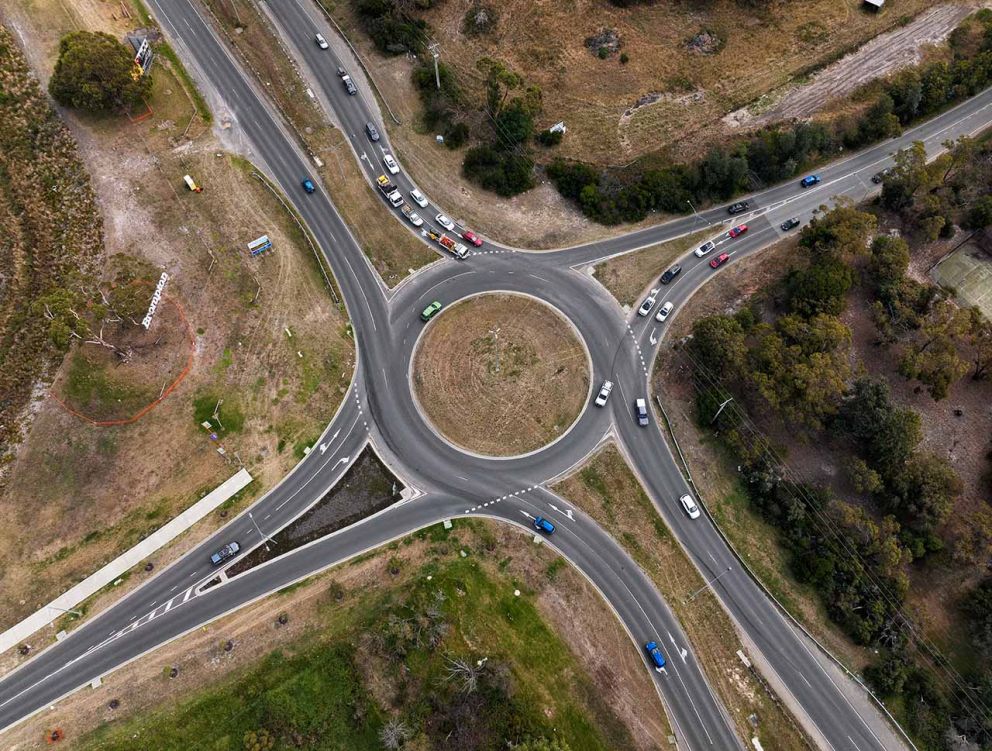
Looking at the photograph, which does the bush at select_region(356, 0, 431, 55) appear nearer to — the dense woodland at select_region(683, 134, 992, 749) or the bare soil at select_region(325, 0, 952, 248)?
the bare soil at select_region(325, 0, 952, 248)

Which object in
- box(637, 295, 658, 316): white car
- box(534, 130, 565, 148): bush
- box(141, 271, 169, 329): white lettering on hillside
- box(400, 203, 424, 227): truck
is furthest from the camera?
box(534, 130, 565, 148): bush

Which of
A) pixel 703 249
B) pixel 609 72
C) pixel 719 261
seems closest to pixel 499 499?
pixel 719 261

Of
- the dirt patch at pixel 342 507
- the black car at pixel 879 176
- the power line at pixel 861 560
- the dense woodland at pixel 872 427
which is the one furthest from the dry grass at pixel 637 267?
the dirt patch at pixel 342 507

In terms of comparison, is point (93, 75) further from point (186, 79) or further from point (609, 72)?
point (609, 72)

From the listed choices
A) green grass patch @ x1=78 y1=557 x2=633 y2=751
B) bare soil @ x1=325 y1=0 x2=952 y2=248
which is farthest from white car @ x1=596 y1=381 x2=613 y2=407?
green grass patch @ x1=78 y1=557 x2=633 y2=751

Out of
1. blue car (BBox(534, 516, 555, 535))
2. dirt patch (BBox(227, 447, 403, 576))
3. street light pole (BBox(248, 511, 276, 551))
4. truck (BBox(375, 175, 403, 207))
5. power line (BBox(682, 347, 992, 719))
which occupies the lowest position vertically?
power line (BBox(682, 347, 992, 719))

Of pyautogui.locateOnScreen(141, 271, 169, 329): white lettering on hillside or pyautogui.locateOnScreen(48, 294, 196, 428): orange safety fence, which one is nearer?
pyautogui.locateOnScreen(48, 294, 196, 428): orange safety fence
